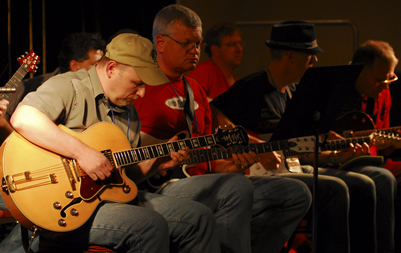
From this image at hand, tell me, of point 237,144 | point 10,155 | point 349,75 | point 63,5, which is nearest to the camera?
point 10,155

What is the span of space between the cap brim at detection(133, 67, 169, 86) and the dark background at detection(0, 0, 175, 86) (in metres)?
1.72

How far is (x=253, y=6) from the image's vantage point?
16.0 feet

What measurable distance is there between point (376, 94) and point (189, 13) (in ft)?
6.15

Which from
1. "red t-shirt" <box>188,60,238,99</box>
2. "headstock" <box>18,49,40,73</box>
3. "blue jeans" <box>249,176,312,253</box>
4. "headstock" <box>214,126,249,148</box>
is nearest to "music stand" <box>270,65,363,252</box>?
"headstock" <box>214,126,249,148</box>

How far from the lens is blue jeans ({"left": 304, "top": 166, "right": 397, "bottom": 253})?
3.05m

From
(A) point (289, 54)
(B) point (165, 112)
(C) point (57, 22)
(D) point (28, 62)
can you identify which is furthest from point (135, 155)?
(C) point (57, 22)

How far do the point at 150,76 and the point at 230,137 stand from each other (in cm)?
60

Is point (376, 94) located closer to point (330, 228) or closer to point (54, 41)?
point (330, 228)

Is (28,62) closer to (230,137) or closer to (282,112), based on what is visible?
(230,137)

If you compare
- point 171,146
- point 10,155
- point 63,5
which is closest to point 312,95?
point 171,146

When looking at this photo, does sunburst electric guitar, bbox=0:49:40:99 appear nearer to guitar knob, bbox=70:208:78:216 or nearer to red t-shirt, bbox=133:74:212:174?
red t-shirt, bbox=133:74:212:174

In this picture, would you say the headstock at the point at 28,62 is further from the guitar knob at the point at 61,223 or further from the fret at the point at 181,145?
the guitar knob at the point at 61,223

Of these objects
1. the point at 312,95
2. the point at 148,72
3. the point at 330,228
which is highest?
the point at 148,72

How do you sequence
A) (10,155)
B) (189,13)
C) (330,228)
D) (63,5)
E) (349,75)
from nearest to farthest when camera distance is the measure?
(10,155) < (349,75) < (189,13) < (330,228) < (63,5)
